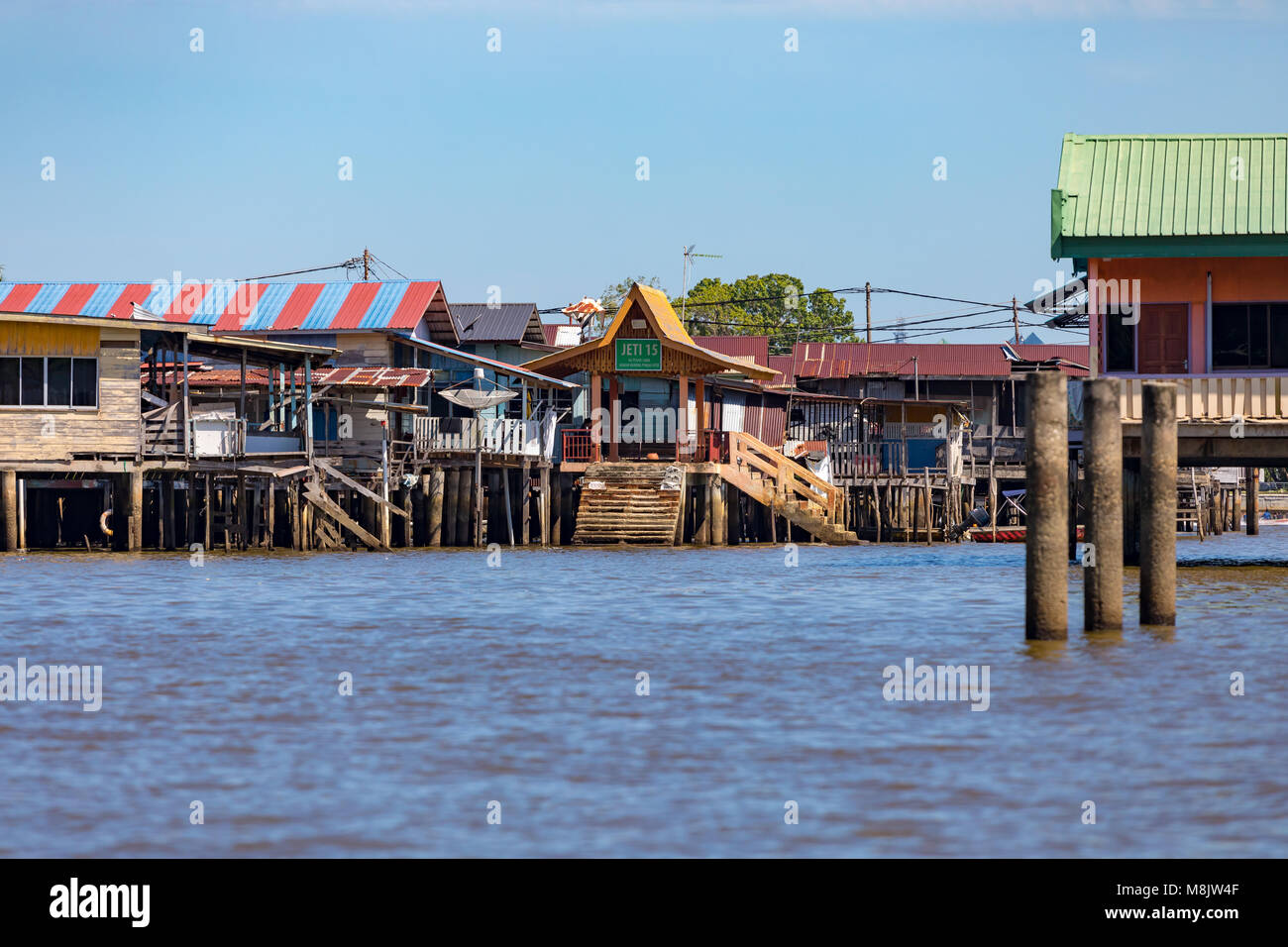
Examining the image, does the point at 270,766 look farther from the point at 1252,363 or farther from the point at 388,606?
the point at 1252,363

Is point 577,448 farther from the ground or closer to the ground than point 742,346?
closer to the ground

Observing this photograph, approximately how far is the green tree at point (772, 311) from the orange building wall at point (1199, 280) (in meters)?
67.5

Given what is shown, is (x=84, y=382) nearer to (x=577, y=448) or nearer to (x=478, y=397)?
(x=478, y=397)

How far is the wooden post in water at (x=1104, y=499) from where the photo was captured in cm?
1473

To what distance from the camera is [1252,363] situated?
84.5 feet

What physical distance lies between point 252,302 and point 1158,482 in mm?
33454

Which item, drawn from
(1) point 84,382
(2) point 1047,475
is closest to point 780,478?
(1) point 84,382

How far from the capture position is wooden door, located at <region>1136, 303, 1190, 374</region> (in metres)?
26.1

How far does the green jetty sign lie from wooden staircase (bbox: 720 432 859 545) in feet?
9.06

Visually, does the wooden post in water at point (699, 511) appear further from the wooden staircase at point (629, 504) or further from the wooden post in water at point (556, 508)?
the wooden post in water at point (556, 508)

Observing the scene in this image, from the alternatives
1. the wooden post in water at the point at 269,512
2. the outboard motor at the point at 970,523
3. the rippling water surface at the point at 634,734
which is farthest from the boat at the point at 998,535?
the rippling water surface at the point at 634,734

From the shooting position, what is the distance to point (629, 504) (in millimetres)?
39094

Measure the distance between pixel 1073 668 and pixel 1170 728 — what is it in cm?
259
